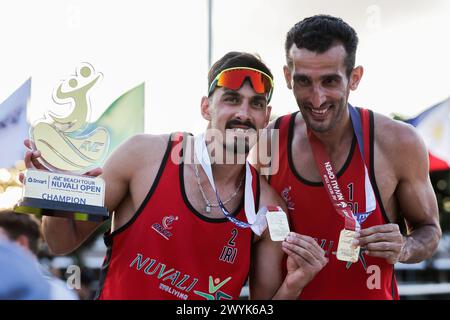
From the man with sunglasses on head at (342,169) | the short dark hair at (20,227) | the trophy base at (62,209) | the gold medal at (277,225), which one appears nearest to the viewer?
the trophy base at (62,209)

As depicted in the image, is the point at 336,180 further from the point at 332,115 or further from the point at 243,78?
the point at 243,78

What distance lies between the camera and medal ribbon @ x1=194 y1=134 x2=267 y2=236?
2.79 metres

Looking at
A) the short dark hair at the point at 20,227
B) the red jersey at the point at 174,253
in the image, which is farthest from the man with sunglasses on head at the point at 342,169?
the short dark hair at the point at 20,227

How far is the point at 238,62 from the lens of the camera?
299cm

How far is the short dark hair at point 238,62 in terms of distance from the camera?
2982mm

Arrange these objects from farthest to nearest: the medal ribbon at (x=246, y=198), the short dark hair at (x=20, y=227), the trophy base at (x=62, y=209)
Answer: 1. the short dark hair at (x=20, y=227)
2. the medal ribbon at (x=246, y=198)
3. the trophy base at (x=62, y=209)

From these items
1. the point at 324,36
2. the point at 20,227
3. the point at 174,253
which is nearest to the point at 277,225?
the point at 174,253

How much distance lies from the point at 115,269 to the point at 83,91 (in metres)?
0.89

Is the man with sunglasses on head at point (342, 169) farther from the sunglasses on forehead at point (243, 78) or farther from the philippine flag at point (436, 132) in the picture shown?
the philippine flag at point (436, 132)

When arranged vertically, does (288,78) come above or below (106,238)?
above
